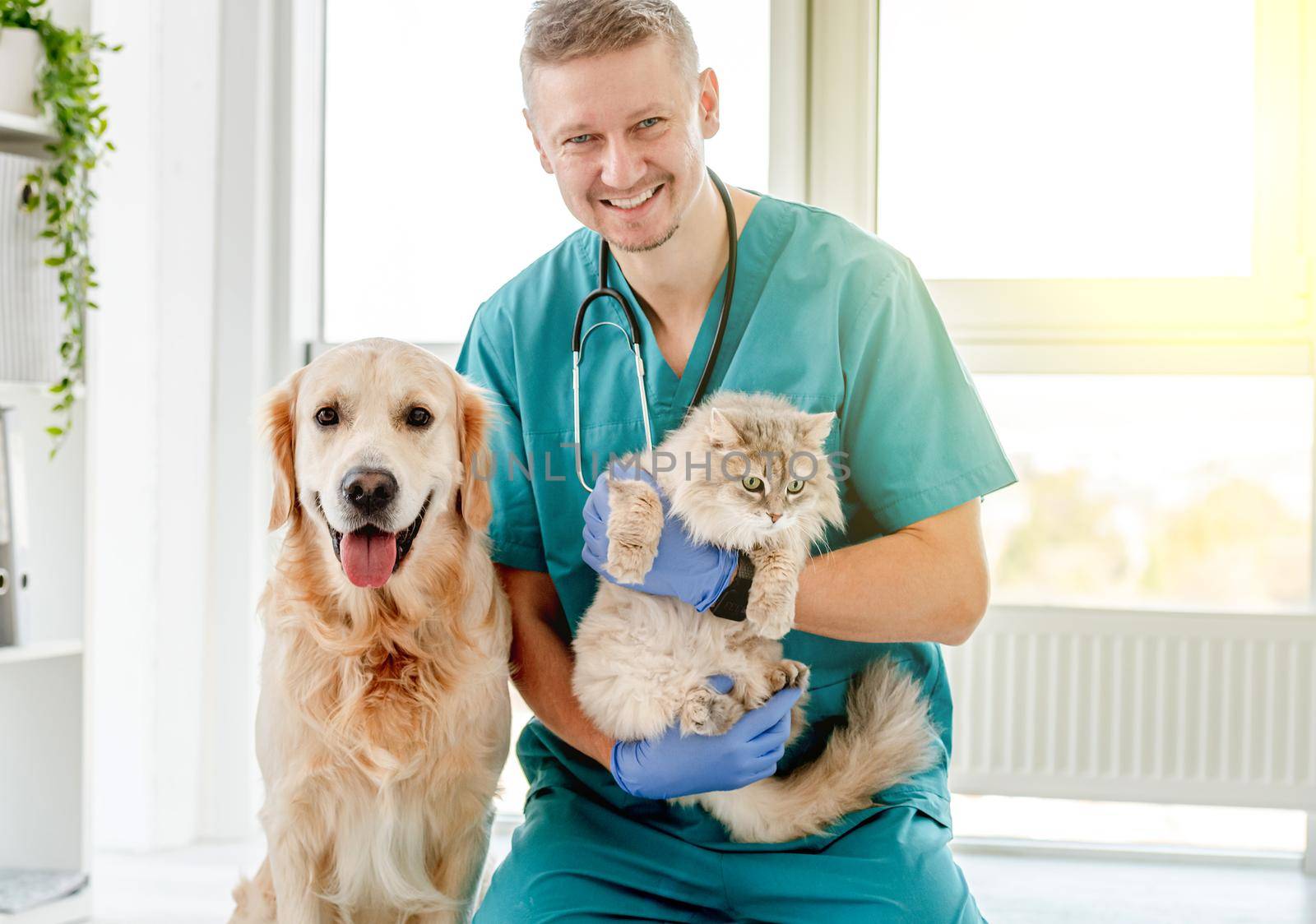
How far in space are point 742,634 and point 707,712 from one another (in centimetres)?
12

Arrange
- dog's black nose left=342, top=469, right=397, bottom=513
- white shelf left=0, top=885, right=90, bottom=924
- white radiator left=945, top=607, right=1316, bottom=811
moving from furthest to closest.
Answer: white radiator left=945, top=607, right=1316, bottom=811, white shelf left=0, top=885, right=90, bottom=924, dog's black nose left=342, top=469, right=397, bottom=513

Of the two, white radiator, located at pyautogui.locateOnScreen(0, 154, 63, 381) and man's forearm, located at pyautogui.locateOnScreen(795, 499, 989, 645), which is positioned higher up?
white radiator, located at pyautogui.locateOnScreen(0, 154, 63, 381)

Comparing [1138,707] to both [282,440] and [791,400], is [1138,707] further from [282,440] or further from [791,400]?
[282,440]

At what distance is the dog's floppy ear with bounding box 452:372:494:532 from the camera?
1.48 metres

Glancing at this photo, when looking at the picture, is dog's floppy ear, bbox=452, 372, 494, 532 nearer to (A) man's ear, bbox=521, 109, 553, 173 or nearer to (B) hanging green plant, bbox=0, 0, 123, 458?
(A) man's ear, bbox=521, 109, 553, 173

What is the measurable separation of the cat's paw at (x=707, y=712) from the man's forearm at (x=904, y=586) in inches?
6.3

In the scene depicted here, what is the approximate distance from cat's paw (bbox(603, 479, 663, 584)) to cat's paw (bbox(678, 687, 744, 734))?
0.17 meters

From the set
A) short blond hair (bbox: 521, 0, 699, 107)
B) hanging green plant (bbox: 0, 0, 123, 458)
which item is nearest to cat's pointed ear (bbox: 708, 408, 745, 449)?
short blond hair (bbox: 521, 0, 699, 107)

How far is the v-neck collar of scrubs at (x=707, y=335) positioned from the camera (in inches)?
62.9

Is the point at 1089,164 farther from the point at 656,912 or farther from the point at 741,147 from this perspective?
the point at 656,912

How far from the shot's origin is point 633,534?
1.34 metres

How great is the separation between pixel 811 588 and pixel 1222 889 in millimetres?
1773

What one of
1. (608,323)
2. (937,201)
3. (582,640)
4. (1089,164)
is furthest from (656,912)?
(1089,164)

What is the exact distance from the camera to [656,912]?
1.50m
